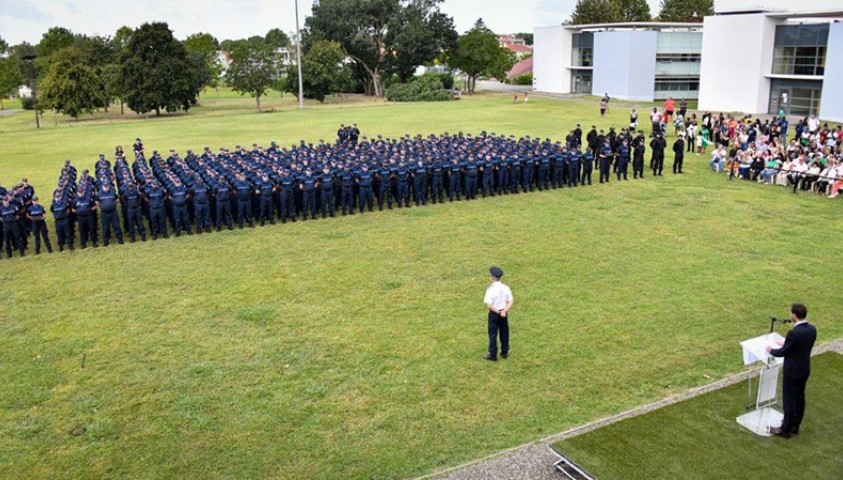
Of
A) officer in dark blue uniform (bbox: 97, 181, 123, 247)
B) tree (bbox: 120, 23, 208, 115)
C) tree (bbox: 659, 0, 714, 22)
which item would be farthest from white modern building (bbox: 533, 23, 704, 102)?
officer in dark blue uniform (bbox: 97, 181, 123, 247)

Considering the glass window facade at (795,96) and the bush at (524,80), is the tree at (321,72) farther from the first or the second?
the glass window facade at (795,96)

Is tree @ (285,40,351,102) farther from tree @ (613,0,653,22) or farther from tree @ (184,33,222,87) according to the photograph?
tree @ (613,0,653,22)

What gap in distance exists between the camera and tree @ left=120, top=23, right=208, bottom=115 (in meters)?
44.4

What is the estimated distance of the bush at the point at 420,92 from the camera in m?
51.5

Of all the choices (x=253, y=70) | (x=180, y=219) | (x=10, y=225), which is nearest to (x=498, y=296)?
(x=180, y=219)

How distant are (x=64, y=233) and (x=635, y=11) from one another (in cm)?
6877

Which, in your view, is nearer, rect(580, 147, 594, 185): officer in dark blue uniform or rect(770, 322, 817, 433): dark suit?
rect(770, 322, 817, 433): dark suit

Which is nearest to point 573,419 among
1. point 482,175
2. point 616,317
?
point 616,317

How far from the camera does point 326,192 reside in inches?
641

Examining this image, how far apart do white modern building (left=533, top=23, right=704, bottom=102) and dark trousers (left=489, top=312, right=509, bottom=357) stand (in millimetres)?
40112

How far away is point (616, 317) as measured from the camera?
10.0 m

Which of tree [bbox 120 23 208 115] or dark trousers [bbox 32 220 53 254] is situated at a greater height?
tree [bbox 120 23 208 115]

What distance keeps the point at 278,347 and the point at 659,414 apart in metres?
4.89

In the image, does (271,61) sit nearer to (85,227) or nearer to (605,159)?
(605,159)
